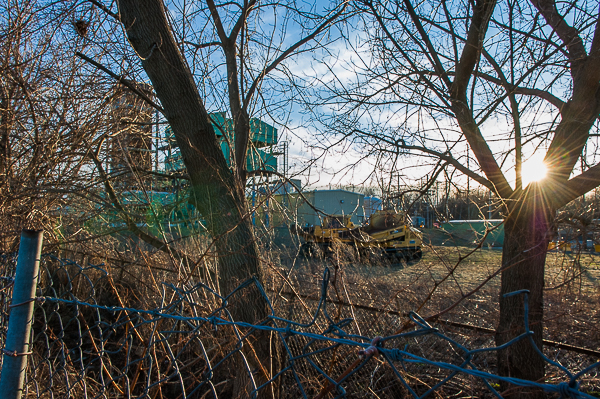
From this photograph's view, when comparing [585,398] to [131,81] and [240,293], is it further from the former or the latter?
[131,81]

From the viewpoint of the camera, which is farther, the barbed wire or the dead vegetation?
the dead vegetation

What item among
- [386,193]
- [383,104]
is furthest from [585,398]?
[383,104]

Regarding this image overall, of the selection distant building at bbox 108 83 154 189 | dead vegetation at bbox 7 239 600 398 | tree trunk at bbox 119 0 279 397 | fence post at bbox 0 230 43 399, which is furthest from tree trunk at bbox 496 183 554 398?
distant building at bbox 108 83 154 189

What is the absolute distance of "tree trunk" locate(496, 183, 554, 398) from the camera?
11.5 ft

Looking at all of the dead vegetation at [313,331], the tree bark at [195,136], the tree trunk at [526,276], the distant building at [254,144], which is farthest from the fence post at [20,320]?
the tree trunk at [526,276]

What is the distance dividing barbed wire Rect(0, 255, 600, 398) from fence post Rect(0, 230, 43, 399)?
3.0 inches

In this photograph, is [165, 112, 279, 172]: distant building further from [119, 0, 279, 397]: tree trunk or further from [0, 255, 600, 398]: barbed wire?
[0, 255, 600, 398]: barbed wire

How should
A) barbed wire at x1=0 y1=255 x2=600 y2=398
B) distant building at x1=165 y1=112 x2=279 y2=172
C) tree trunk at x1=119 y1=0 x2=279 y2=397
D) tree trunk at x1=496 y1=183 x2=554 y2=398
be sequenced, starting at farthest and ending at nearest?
distant building at x1=165 y1=112 x2=279 y2=172, tree trunk at x1=496 y1=183 x2=554 y2=398, tree trunk at x1=119 y1=0 x2=279 y2=397, barbed wire at x1=0 y1=255 x2=600 y2=398

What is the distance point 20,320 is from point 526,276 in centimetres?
392

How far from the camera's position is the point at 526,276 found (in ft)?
12.0

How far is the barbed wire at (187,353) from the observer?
1.57 m

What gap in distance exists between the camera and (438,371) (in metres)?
3.76

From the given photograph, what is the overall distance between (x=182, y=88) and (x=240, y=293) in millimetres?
1695

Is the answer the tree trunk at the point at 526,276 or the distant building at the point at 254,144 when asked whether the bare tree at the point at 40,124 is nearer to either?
the distant building at the point at 254,144
